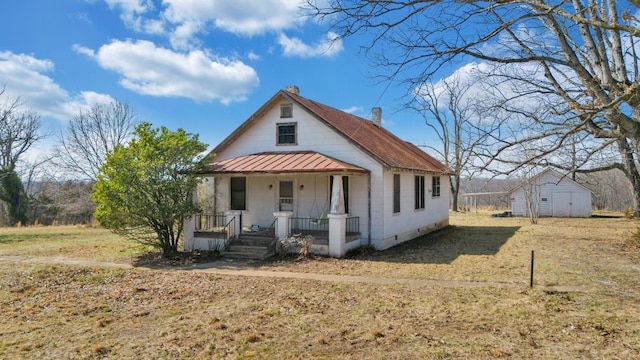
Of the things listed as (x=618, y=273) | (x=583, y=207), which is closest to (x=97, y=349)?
(x=618, y=273)

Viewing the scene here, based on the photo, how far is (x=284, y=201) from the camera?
612 inches

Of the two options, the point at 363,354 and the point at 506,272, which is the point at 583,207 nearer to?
the point at 506,272

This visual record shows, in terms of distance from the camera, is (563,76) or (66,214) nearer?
(563,76)

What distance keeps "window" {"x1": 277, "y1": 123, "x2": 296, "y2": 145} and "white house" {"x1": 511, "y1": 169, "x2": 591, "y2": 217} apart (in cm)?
2086

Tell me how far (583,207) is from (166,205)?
29565 mm

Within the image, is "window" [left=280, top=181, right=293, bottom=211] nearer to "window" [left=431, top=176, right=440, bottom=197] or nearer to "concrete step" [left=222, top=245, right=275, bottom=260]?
"concrete step" [left=222, top=245, right=275, bottom=260]

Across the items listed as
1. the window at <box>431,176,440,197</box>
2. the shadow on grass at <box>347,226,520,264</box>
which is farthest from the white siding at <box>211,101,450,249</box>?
the window at <box>431,176,440,197</box>

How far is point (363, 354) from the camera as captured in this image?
5234 mm

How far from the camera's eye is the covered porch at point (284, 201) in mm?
13086

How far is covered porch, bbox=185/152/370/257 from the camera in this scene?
13086 millimetres

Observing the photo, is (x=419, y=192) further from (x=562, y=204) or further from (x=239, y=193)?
(x=562, y=204)

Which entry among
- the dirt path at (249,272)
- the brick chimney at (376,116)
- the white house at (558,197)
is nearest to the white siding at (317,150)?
the dirt path at (249,272)

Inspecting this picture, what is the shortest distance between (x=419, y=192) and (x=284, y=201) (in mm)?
6471

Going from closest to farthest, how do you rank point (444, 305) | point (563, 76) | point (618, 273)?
point (444, 305), point (618, 273), point (563, 76)
